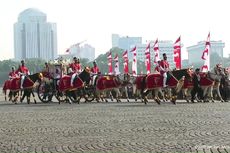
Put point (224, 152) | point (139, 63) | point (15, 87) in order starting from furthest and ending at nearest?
1. point (139, 63)
2. point (15, 87)
3. point (224, 152)

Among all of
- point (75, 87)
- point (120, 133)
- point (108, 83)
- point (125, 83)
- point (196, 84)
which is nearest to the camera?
point (120, 133)

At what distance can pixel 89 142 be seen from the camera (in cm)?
1081

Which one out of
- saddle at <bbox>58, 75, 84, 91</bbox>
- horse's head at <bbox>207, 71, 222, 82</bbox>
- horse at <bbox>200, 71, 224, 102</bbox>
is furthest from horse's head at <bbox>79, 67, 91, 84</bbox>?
horse's head at <bbox>207, 71, 222, 82</bbox>

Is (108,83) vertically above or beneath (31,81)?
beneath

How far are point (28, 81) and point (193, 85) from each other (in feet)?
29.9

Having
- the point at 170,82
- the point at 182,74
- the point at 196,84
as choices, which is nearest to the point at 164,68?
the point at 170,82

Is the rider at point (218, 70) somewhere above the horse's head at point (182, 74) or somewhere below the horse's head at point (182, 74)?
above

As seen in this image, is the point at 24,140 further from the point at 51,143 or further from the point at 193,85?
the point at 193,85

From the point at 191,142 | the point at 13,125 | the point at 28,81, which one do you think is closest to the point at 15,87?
the point at 28,81

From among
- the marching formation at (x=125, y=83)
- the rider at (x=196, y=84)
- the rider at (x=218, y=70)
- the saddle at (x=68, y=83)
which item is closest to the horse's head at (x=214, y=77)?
the marching formation at (x=125, y=83)

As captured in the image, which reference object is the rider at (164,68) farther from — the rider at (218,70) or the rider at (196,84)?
the rider at (218,70)

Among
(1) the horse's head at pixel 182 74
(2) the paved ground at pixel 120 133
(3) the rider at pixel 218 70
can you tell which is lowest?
(2) the paved ground at pixel 120 133

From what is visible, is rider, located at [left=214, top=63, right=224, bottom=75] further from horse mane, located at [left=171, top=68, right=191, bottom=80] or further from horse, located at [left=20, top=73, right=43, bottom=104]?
horse, located at [left=20, top=73, right=43, bottom=104]

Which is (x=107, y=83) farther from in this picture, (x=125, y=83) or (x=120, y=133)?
(x=120, y=133)
